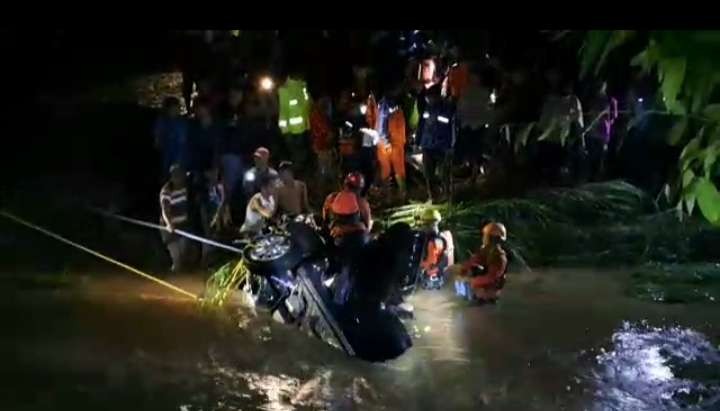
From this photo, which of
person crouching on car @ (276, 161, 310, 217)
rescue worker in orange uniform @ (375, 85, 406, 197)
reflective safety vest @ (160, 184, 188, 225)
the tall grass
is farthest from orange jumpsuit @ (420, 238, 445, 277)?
rescue worker in orange uniform @ (375, 85, 406, 197)

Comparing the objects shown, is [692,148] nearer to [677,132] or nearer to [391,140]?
[677,132]

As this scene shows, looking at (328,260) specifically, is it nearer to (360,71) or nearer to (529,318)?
(529,318)

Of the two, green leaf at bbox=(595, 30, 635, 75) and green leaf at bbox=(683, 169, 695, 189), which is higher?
green leaf at bbox=(595, 30, 635, 75)

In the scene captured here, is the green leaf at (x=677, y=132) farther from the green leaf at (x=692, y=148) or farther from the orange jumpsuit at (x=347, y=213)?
the orange jumpsuit at (x=347, y=213)

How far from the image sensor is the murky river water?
675cm

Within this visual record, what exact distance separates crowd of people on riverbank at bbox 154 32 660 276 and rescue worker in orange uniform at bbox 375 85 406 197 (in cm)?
1

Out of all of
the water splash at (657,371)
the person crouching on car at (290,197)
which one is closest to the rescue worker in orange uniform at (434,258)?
the person crouching on car at (290,197)

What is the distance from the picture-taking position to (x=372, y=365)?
24.1ft

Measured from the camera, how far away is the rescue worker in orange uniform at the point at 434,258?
923cm

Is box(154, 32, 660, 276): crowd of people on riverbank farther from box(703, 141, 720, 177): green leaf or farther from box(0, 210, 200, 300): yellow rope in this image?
box(703, 141, 720, 177): green leaf

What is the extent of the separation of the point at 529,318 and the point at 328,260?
2007 millimetres

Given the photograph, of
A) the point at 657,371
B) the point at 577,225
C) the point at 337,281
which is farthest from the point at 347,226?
the point at 577,225

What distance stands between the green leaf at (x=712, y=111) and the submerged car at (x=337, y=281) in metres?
5.42

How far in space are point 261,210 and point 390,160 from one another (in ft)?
12.3
